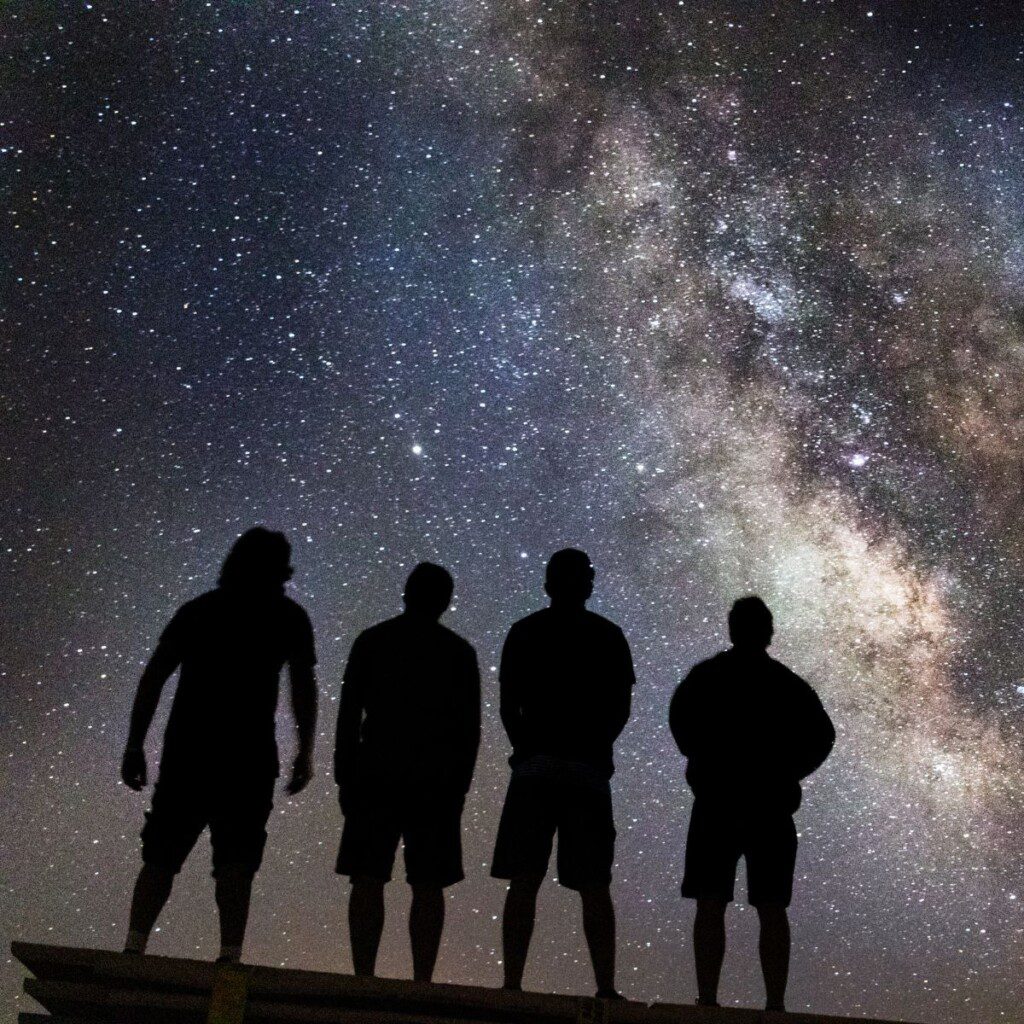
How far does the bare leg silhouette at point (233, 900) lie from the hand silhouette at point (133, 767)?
0.49m

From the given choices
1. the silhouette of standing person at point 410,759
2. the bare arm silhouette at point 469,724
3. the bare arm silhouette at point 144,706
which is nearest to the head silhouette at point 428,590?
the silhouette of standing person at point 410,759

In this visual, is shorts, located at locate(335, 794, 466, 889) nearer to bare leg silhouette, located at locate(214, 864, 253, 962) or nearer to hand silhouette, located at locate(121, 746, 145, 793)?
bare leg silhouette, located at locate(214, 864, 253, 962)

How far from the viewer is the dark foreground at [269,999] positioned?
4.27 meters

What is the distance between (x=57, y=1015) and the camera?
4.43m

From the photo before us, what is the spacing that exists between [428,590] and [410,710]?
1.69ft

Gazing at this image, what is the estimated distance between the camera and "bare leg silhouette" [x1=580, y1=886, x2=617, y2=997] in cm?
492

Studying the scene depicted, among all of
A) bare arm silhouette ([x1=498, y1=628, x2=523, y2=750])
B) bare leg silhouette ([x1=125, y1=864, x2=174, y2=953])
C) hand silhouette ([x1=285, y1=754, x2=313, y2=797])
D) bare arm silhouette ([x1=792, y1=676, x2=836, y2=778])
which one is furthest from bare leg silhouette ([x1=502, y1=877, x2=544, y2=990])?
bare leg silhouette ([x1=125, y1=864, x2=174, y2=953])

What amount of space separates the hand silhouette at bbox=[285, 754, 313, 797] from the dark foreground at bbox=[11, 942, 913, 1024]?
103 cm

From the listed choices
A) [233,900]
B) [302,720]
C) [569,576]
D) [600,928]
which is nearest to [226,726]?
[302,720]

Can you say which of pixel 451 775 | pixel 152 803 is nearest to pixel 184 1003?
pixel 152 803

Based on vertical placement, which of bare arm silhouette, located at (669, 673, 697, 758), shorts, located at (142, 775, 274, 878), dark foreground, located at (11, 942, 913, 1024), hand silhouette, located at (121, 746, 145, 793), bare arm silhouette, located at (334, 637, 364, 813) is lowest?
dark foreground, located at (11, 942, 913, 1024)

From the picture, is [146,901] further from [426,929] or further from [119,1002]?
[426,929]

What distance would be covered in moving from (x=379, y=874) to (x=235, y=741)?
0.78 metres

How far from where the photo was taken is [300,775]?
5.30m
